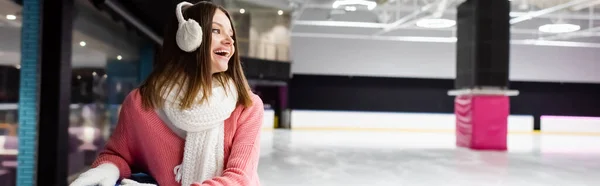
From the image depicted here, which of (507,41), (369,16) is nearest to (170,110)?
(507,41)

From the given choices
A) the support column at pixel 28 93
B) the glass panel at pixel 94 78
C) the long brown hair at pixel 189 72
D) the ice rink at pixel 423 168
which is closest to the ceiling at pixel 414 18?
the ice rink at pixel 423 168

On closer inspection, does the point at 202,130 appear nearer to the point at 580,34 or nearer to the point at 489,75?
the point at 489,75

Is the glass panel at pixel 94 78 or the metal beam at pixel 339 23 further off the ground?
the metal beam at pixel 339 23

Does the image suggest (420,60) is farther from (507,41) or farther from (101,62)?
(101,62)

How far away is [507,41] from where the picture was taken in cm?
1402

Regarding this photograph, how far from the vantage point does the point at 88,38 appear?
7953mm

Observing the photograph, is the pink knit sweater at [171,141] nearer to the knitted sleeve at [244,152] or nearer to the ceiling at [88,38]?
the knitted sleeve at [244,152]

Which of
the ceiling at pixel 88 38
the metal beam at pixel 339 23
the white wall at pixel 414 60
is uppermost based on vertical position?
the metal beam at pixel 339 23

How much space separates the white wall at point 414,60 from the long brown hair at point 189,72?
950 inches

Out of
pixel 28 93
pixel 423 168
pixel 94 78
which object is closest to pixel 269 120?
pixel 423 168

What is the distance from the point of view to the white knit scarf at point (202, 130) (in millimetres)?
1624

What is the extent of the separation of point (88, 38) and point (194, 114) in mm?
6885

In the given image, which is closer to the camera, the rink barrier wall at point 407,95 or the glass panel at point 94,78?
the glass panel at point 94,78

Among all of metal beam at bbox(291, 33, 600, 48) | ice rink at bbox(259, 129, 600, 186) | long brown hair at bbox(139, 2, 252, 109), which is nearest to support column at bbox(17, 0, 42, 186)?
ice rink at bbox(259, 129, 600, 186)
